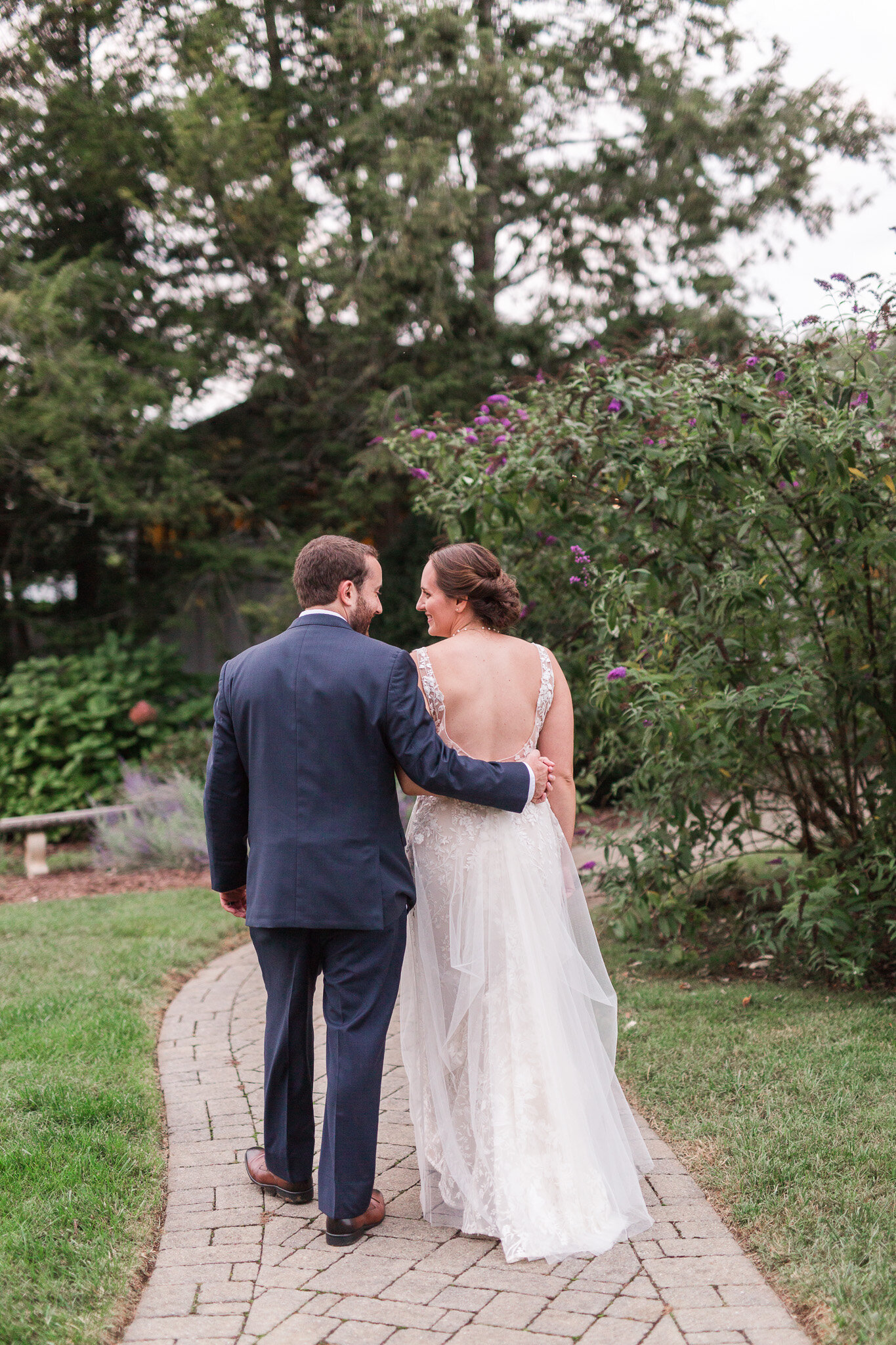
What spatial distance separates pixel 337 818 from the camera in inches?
119

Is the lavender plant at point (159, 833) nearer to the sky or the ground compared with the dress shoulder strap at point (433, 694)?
nearer to the ground

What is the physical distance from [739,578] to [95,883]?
6481 mm

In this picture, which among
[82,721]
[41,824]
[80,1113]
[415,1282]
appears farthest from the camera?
[82,721]

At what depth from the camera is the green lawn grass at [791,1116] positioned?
267cm

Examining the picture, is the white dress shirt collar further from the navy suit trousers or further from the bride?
the navy suit trousers

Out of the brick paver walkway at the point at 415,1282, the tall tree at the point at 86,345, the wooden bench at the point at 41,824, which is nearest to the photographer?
the brick paver walkway at the point at 415,1282

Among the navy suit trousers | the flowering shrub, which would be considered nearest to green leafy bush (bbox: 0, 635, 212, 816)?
the flowering shrub

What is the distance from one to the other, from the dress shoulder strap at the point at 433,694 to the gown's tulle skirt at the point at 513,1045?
0.84ft

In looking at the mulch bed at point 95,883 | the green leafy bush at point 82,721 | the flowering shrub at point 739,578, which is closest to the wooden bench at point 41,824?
the mulch bed at point 95,883

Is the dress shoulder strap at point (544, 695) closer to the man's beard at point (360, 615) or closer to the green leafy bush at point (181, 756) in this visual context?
the man's beard at point (360, 615)

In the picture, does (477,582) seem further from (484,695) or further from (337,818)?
(337,818)

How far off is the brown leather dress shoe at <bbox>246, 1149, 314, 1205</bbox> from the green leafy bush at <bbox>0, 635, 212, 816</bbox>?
746 cm

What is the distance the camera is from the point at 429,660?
10.7ft

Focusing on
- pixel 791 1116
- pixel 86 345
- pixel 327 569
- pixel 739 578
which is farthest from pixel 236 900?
pixel 86 345
